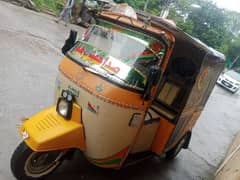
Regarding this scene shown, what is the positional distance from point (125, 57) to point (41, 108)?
243cm

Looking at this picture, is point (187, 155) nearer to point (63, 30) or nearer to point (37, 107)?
point (37, 107)

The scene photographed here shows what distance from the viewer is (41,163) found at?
2643mm

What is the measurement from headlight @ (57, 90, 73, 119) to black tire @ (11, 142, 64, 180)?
465 millimetres

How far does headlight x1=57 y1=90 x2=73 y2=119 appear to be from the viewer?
8.34 ft

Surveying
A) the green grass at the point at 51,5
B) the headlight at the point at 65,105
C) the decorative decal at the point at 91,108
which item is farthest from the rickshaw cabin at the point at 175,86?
the green grass at the point at 51,5

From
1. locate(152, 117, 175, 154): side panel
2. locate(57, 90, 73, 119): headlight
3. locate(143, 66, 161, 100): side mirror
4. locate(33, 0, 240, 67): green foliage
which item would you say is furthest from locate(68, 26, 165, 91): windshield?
locate(33, 0, 240, 67): green foliage

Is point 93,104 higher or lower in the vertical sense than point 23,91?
higher

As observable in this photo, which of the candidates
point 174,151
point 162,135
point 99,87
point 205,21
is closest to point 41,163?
point 99,87

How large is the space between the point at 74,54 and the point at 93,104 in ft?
2.61

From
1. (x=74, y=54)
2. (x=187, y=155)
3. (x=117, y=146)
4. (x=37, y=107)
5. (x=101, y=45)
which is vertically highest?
(x=101, y=45)

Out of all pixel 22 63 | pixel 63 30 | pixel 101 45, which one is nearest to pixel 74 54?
pixel 101 45

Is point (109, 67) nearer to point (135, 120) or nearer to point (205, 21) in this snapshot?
point (135, 120)

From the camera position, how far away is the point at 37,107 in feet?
13.9

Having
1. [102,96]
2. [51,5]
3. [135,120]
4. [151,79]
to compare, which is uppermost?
[151,79]
